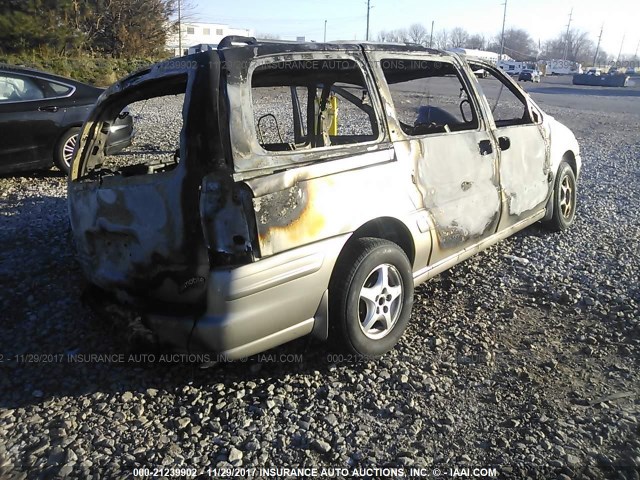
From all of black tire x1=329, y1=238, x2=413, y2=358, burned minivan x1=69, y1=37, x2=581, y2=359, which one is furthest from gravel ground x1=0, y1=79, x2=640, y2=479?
burned minivan x1=69, y1=37, x2=581, y2=359

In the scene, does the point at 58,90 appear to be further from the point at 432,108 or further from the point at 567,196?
the point at 567,196

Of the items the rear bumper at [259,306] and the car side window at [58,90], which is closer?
the rear bumper at [259,306]

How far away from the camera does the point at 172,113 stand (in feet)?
51.3

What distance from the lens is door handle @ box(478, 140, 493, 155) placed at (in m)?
4.12

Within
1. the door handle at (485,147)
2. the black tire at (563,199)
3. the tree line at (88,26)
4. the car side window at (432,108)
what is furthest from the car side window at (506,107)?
the tree line at (88,26)

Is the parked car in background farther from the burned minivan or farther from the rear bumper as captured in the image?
the rear bumper

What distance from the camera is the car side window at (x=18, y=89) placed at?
7184mm

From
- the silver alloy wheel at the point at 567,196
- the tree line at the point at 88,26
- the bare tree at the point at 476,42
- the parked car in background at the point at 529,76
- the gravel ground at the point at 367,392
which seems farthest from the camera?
the bare tree at the point at 476,42

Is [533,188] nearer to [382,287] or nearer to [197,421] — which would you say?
[382,287]

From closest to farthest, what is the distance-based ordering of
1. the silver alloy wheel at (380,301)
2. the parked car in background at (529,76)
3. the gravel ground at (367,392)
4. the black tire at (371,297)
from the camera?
the gravel ground at (367,392)
the black tire at (371,297)
the silver alloy wheel at (380,301)
the parked car in background at (529,76)

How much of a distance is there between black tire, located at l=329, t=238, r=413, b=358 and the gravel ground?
0.16 meters

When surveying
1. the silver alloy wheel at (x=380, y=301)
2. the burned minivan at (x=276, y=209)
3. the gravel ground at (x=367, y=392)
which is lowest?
the gravel ground at (x=367, y=392)

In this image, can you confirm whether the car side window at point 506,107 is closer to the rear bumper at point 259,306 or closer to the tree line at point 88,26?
the rear bumper at point 259,306

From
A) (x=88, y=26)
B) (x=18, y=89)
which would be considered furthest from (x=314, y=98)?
(x=88, y=26)
